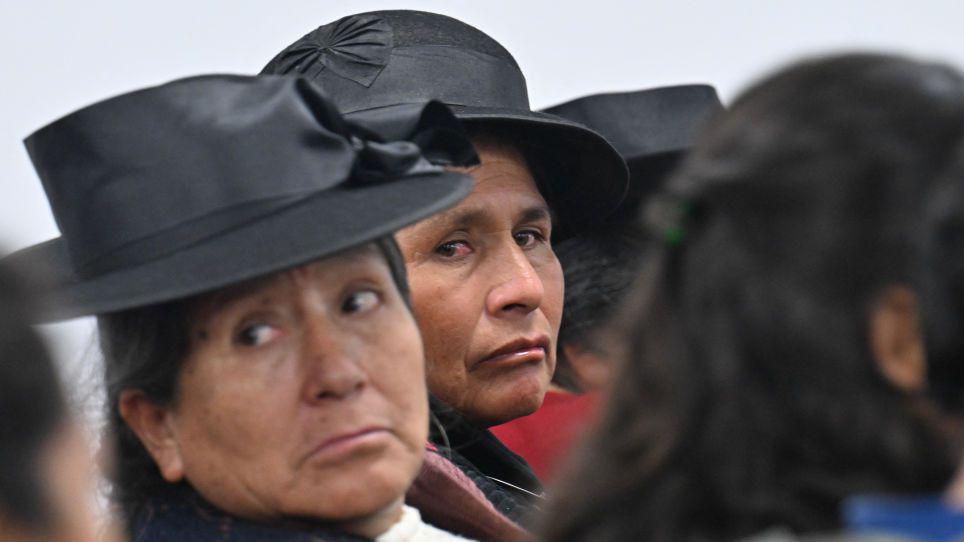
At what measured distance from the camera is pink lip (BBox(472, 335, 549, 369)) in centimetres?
407

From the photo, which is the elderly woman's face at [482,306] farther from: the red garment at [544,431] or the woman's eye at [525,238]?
the red garment at [544,431]

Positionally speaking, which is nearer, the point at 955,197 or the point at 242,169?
the point at 955,197

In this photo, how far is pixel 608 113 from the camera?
4.97 m

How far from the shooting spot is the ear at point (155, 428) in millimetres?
2945

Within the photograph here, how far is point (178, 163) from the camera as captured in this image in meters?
2.87

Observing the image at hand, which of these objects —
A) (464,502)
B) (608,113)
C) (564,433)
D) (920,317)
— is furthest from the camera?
(608,113)

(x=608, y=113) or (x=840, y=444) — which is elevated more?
(x=840, y=444)

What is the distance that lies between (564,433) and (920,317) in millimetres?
2757

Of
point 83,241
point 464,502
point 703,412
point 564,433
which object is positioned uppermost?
point 703,412

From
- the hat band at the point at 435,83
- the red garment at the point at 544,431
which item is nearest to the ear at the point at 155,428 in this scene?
the hat band at the point at 435,83

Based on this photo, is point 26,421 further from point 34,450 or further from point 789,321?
point 789,321

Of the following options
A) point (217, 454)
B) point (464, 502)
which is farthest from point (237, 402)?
point (464, 502)

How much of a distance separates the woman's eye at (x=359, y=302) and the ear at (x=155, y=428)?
1.16 ft

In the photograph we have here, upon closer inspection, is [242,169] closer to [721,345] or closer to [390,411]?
[390,411]
